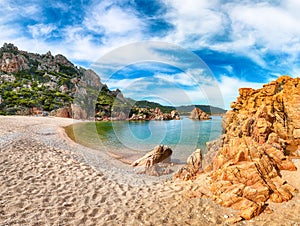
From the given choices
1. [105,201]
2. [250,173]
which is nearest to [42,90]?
[105,201]

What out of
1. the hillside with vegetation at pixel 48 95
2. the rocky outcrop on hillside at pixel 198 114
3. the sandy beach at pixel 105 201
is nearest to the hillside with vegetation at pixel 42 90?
the hillside with vegetation at pixel 48 95

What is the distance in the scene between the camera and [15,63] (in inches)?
4067

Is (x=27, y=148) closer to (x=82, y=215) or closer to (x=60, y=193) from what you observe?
(x=60, y=193)

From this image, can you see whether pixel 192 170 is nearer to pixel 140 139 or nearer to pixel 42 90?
pixel 140 139

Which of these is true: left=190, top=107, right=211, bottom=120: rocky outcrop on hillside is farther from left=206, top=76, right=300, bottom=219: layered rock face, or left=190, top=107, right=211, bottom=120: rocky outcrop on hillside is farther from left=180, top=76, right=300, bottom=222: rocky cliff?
left=206, top=76, right=300, bottom=219: layered rock face

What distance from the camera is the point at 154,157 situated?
629 inches

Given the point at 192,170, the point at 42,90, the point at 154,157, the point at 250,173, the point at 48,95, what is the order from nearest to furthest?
1. the point at 250,173
2. the point at 192,170
3. the point at 154,157
4. the point at 48,95
5. the point at 42,90

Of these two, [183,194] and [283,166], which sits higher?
[283,166]

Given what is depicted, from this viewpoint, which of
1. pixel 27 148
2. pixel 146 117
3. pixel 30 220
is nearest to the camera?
pixel 30 220

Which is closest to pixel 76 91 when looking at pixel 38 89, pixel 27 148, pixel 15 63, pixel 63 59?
pixel 38 89

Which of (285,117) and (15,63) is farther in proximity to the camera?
(15,63)

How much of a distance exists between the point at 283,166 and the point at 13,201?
409 inches

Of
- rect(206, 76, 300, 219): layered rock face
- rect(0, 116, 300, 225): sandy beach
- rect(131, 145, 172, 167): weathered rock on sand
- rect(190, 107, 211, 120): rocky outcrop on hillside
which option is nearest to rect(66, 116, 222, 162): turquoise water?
rect(131, 145, 172, 167): weathered rock on sand

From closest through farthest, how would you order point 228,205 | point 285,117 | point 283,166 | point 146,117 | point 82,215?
point 82,215, point 228,205, point 283,166, point 285,117, point 146,117
